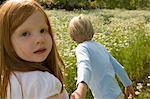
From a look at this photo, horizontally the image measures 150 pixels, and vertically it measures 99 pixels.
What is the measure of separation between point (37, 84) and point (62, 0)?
17.8m

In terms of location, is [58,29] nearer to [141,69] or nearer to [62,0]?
[141,69]

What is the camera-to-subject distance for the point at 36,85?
209 centimetres

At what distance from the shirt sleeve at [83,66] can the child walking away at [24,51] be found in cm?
97

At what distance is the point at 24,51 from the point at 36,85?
0.61 feet

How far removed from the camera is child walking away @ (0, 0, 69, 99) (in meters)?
2.11

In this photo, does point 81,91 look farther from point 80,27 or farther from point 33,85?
point 33,85

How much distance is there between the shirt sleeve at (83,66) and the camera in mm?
3217

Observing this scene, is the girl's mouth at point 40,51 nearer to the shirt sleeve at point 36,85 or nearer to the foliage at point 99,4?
the shirt sleeve at point 36,85

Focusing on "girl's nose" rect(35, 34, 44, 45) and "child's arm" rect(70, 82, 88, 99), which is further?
"child's arm" rect(70, 82, 88, 99)

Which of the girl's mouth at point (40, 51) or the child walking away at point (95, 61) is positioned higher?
the girl's mouth at point (40, 51)

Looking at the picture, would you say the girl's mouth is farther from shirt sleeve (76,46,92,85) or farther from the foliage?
the foliage

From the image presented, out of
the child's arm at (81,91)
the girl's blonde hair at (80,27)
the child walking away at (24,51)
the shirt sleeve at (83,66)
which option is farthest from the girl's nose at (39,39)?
the girl's blonde hair at (80,27)

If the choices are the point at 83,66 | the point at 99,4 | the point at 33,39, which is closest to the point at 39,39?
the point at 33,39

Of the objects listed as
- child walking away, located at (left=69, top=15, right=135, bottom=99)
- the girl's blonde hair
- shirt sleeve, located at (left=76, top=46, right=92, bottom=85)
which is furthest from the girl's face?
the girl's blonde hair
